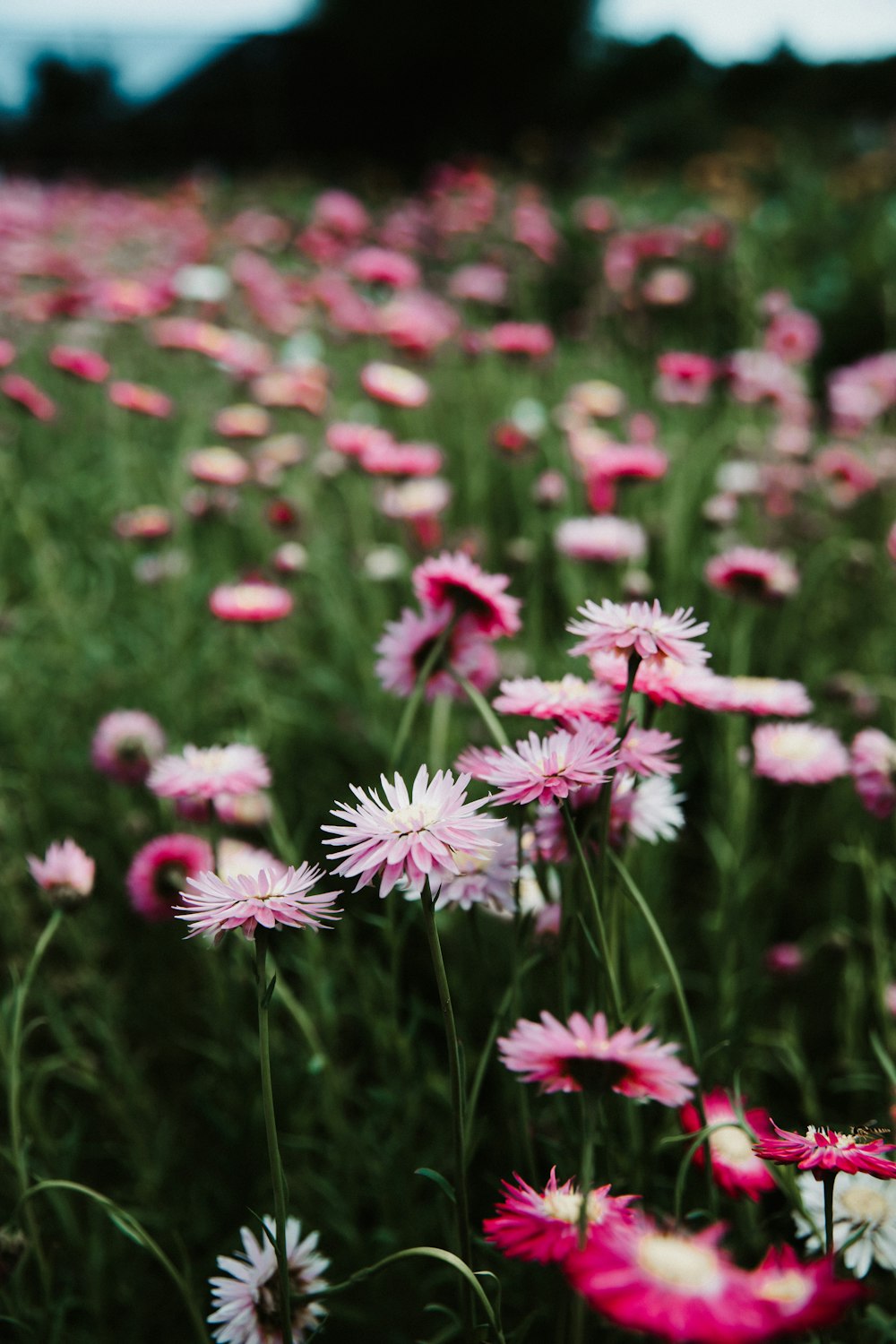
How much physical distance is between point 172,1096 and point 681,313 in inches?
112

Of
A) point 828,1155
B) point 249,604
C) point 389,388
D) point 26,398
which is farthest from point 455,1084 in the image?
point 26,398

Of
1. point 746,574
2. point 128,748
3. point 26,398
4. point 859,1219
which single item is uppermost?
point 26,398

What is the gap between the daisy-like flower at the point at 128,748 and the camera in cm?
113

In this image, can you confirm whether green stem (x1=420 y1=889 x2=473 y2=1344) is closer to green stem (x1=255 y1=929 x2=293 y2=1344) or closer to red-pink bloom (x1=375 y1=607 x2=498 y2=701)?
green stem (x1=255 y1=929 x2=293 y2=1344)

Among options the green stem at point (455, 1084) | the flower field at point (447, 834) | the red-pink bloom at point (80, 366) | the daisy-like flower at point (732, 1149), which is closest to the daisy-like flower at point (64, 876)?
the flower field at point (447, 834)

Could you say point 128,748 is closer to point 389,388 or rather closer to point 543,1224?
point 543,1224

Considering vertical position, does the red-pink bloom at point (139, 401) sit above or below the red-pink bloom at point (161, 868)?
above

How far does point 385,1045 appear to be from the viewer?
966 mm

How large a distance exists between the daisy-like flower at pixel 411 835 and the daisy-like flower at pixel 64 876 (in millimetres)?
342

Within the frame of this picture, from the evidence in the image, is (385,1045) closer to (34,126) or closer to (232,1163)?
(232,1163)

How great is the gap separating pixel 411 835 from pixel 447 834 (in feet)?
0.06

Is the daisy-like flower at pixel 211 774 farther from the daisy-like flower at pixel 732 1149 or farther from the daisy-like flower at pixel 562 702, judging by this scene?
the daisy-like flower at pixel 732 1149

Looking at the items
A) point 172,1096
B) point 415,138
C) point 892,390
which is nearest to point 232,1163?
point 172,1096

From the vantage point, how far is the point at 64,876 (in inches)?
30.7
